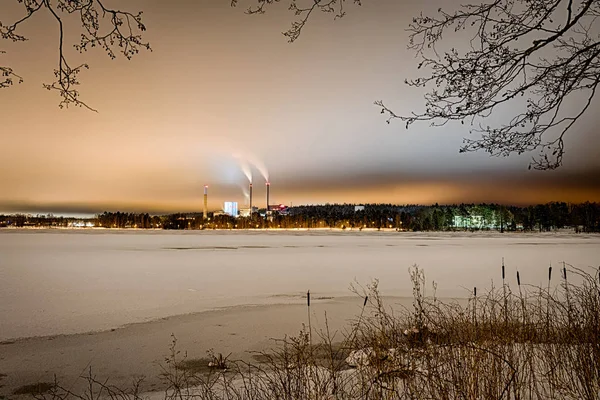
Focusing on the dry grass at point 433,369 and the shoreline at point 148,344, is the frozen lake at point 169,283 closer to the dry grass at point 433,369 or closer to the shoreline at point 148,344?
the shoreline at point 148,344

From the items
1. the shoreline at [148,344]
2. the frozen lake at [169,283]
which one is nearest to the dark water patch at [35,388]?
the shoreline at [148,344]

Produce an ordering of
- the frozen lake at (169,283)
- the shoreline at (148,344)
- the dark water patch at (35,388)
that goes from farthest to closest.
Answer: the frozen lake at (169,283)
the shoreline at (148,344)
the dark water patch at (35,388)

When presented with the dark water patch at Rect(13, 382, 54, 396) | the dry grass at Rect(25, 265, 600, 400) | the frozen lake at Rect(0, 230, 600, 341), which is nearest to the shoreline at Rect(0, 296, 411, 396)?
the dark water patch at Rect(13, 382, 54, 396)

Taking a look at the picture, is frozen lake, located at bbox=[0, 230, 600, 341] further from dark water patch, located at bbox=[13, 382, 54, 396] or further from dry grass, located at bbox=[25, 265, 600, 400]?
dry grass, located at bbox=[25, 265, 600, 400]

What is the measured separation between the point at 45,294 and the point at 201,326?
7153 millimetres

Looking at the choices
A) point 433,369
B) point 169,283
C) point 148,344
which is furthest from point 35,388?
point 169,283

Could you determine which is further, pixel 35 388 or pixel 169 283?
pixel 169 283

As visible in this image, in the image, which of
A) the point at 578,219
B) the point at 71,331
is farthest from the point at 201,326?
the point at 578,219

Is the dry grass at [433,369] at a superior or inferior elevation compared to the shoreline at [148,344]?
superior

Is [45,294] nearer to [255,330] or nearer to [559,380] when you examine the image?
[255,330]

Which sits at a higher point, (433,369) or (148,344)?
(433,369)

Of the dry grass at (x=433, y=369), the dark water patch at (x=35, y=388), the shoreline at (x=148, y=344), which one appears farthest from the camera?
the shoreline at (x=148, y=344)

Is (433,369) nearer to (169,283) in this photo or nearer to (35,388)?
(35,388)

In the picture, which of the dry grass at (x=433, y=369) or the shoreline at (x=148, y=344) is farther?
the shoreline at (x=148, y=344)
